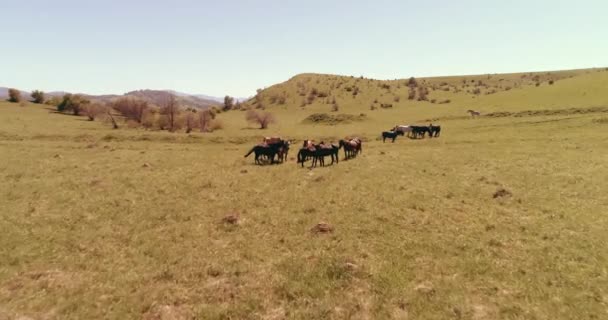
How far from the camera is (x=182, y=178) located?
70.9 ft

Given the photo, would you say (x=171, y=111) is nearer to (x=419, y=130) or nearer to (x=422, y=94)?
(x=419, y=130)

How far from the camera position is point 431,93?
9062cm

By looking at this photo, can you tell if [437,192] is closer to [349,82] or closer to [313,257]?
[313,257]

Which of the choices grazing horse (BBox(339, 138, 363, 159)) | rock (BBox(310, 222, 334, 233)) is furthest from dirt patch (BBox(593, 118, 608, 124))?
rock (BBox(310, 222, 334, 233))

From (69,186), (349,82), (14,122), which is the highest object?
(349,82)

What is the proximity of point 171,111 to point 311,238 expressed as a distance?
160ft

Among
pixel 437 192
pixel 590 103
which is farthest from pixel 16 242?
pixel 590 103

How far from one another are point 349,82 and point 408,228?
9854cm

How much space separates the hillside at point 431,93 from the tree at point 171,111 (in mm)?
30355

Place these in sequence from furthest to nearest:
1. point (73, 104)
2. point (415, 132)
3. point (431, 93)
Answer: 1. point (431, 93)
2. point (73, 104)
3. point (415, 132)

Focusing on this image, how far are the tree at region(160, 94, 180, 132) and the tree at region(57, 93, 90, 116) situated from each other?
2112cm

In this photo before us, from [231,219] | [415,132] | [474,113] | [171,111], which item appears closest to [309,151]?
[231,219]

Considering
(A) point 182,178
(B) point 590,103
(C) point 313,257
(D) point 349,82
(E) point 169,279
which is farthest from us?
(D) point 349,82

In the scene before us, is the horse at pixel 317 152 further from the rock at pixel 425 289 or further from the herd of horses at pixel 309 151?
the rock at pixel 425 289
